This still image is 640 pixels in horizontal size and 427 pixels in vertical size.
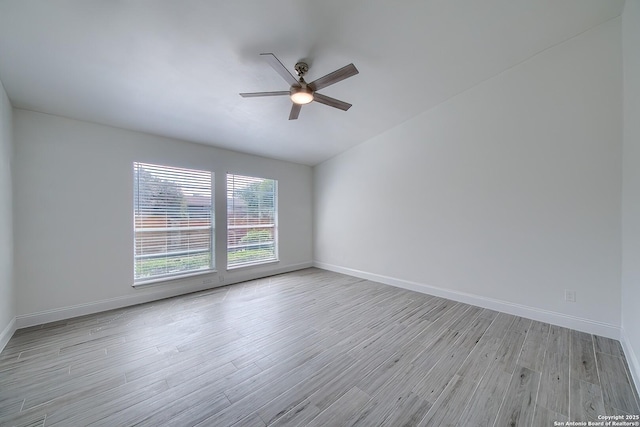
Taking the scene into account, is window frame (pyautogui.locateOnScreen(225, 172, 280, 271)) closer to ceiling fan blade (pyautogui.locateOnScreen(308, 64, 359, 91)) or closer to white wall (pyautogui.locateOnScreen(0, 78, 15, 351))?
white wall (pyautogui.locateOnScreen(0, 78, 15, 351))

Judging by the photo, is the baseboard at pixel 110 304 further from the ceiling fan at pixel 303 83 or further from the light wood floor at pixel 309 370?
the ceiling fan at pixel 303 83

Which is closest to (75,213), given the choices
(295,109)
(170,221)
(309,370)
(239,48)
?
(170,221)

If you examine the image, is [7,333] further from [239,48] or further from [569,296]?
[569,296]

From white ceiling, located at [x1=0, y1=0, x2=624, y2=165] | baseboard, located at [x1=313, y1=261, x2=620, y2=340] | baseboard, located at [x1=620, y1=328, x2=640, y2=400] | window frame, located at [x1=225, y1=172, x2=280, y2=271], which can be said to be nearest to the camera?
baseboard, located at [x1=620, y1=328, x2=640, y2=400]

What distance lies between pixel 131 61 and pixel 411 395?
390 centimetres

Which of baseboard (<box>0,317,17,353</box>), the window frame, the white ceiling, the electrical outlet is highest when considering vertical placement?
the white ceiling

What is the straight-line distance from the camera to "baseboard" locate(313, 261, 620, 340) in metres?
2.57

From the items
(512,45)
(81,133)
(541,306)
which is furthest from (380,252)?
(81,133)

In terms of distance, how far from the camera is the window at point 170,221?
11.8 feet

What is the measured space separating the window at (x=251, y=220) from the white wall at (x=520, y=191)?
7.87ft

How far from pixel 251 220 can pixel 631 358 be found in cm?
521

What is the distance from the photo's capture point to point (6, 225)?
251cm

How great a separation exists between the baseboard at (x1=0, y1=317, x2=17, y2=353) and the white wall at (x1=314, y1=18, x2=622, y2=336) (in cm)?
495

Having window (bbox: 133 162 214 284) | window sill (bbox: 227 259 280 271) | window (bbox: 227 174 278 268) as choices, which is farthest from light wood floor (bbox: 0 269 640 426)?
window (bbox: 227 174 278 268)
